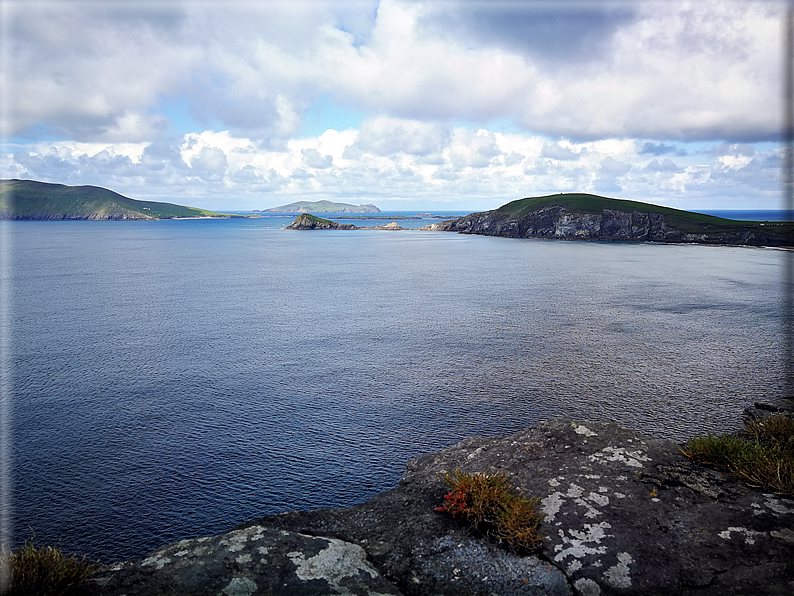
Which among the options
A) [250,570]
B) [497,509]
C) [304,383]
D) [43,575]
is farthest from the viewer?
[304,383]

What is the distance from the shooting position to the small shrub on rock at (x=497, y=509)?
49.3 feet

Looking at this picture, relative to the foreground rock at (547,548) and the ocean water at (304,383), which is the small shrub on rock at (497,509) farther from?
the ocean water at (304,383)

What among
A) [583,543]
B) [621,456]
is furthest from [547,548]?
[621,456]

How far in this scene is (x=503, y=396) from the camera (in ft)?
105

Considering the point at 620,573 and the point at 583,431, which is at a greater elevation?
the point at 583,431

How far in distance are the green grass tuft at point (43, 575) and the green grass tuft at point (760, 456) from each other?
847 inches

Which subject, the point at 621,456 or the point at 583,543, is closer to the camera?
the point at 583,543

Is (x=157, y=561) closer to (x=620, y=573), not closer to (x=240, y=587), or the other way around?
(x=240, y=587)

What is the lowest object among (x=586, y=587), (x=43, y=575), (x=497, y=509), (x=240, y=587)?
(x=586, y=587)

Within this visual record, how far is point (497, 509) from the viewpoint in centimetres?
1612

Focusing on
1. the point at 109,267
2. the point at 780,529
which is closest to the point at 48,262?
the point at 109,267

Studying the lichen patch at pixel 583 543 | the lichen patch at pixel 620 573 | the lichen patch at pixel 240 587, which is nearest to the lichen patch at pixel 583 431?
the lichen patch at pixel 583 543

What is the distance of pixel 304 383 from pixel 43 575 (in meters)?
22.9

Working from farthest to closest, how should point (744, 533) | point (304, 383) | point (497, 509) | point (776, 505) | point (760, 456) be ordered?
point (304, 383) → point (760, 456) → point (497, 509) → point (776, 505) → point (744, 533)
